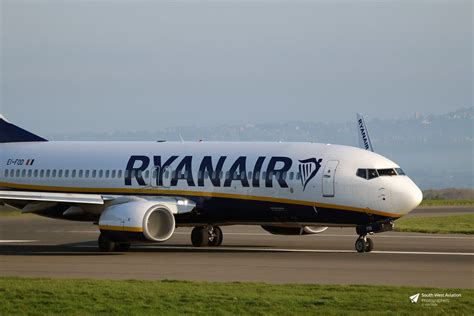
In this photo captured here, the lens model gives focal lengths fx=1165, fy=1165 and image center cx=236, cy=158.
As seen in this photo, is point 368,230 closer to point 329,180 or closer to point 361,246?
point 361,246

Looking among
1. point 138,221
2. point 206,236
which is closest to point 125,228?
point 138,221

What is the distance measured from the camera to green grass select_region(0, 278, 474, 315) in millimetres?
21672

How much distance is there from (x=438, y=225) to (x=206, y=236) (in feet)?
54.0

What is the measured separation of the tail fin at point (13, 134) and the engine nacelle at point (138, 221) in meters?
8.11

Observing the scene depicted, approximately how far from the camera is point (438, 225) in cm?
5294

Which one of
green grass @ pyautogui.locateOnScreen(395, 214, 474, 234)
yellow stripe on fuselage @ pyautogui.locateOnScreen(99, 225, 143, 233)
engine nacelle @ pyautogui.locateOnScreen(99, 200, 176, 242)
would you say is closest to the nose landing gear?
engine nacelle @ pyautogui.locateOnScreen(99, 200, 176, 242)

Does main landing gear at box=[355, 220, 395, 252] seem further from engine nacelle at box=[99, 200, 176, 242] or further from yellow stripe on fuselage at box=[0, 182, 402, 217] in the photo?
engine nacelle at box=[99, 200, 176, 242]

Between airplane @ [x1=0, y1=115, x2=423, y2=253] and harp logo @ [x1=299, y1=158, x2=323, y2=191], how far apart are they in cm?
3

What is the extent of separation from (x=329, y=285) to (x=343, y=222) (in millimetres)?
10591

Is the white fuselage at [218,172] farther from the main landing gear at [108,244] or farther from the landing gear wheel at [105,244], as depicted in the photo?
the landing gear wheel at [105,244]

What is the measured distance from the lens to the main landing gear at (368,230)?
3562 cm

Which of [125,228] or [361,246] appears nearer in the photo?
[361,246]

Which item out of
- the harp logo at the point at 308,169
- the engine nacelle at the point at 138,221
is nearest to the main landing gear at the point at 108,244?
the engine nacelle at the point at 138,221

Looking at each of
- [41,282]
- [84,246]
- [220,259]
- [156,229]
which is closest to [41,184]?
[84,246]
